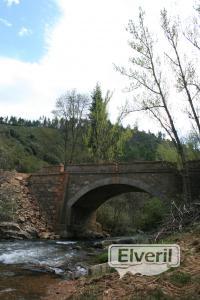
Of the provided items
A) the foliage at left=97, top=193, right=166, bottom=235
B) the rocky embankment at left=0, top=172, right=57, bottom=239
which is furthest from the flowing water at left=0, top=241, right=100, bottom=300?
the foliage at left=97, top=193, right=166, bottom=235

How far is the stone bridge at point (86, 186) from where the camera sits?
2291 centimetres

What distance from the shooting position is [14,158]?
143 feet

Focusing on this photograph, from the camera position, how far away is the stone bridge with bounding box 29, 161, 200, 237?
75.2 feet

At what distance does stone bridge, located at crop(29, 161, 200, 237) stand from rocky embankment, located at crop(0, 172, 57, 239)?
0.64 metres

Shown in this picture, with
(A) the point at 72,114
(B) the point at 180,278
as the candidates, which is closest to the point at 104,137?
(A) the point at 72,114

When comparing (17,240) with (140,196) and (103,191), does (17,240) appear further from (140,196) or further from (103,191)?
(140,196)

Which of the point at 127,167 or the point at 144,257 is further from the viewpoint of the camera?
the point at 127,167

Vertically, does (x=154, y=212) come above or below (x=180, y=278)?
above

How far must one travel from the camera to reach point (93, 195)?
26.8 m

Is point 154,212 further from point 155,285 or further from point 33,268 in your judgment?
point 155,285

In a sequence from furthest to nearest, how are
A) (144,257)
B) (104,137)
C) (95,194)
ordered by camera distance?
1. (104,137)
2. (95,194)
3. (144,257)

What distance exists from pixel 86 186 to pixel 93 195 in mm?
1619

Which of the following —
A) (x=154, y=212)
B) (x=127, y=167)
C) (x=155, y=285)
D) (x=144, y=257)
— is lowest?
(x=155, y=285)

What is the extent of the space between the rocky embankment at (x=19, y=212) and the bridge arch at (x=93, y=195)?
213 centimetres
